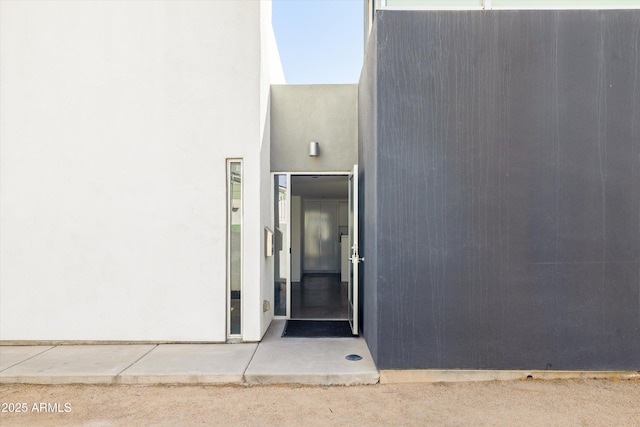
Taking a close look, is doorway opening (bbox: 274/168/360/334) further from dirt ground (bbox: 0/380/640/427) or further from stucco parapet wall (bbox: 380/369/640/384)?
dirt ground (bbox: 0/380/640/427)

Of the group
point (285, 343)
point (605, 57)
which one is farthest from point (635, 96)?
point (285, 343)

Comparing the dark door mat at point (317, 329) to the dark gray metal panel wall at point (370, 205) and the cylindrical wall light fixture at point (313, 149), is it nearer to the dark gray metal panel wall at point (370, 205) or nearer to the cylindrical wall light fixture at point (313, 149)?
the dark gray metal panel wall at point (370, 205)

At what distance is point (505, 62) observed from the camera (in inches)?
125

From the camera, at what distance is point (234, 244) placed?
4051 millimetres

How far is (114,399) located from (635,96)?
5.14 metres

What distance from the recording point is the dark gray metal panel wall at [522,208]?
3.15 meters

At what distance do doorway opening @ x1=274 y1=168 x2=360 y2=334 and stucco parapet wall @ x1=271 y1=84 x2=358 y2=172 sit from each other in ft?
0.91

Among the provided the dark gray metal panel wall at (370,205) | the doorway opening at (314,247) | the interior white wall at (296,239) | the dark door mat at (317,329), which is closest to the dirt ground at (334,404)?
the dark gray metal panel wall at (370,205)

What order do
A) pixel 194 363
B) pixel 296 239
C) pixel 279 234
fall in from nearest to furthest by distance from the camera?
1. pixel 194 363
2. pixel 279 234
3. pixel 296 239

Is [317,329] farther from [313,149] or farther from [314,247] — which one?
[314,247]

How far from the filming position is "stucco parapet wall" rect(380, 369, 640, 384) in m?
3.17

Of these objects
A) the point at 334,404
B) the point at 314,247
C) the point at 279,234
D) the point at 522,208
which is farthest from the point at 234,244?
the point at 314,247

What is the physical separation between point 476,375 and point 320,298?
372cm

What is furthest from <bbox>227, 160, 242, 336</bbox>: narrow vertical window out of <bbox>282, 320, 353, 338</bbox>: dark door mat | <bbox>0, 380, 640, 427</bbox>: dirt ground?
<bbox>0, 380, 640, 427</bbox>: dirt ground
